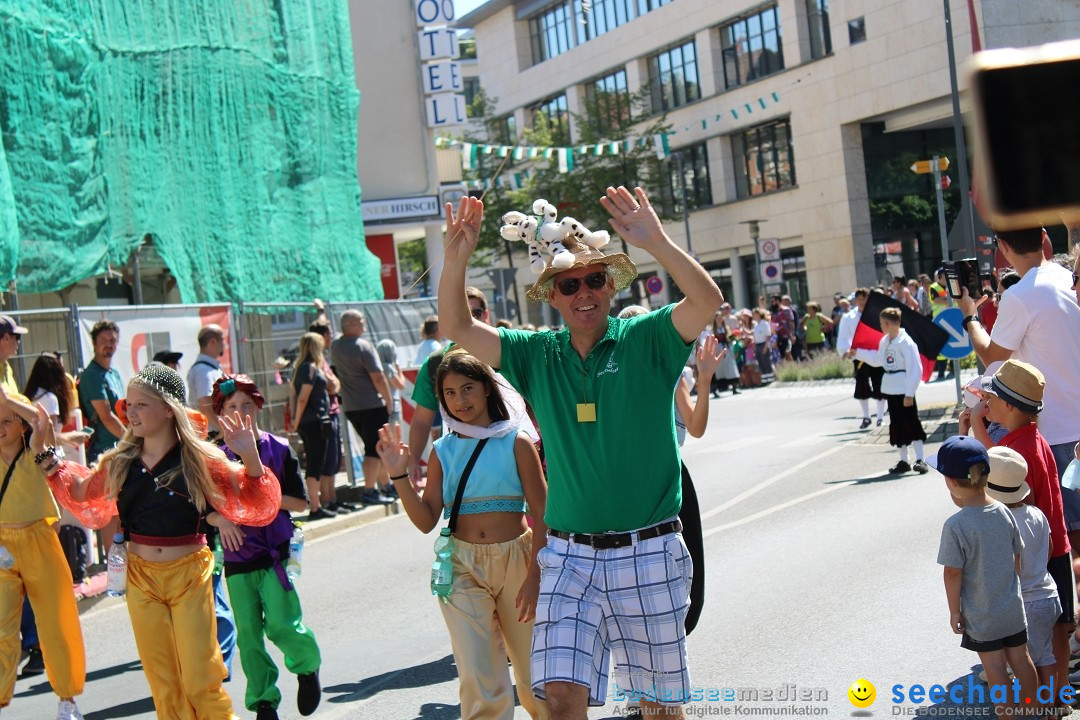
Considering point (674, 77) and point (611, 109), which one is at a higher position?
point (674, 77)

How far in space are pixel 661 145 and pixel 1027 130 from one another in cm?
4223

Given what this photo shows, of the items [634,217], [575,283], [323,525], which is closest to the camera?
[634,217]

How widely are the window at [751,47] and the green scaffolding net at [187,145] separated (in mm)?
26509

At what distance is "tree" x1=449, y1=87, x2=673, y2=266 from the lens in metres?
44.2

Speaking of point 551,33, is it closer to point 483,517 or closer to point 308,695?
point 308,695

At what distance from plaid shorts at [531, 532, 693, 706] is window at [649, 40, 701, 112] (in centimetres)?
4488

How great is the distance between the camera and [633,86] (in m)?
49.5

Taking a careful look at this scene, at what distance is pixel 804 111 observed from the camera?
42594 mm

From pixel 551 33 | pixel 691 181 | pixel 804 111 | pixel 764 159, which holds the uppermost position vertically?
pixel 551 33

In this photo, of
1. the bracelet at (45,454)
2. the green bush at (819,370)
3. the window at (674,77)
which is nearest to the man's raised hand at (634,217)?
the bracelet at (45,454)

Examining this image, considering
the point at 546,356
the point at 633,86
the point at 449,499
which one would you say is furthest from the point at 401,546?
the point at 633,86

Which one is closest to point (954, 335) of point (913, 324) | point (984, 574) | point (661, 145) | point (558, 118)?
point (913, 324)

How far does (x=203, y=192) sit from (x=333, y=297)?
3.47 m

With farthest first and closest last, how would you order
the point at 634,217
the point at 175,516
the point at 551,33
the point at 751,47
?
1. the point at 551,33
2. the point at 751,47
3. the point at 175,516
4. the point at 634,217
